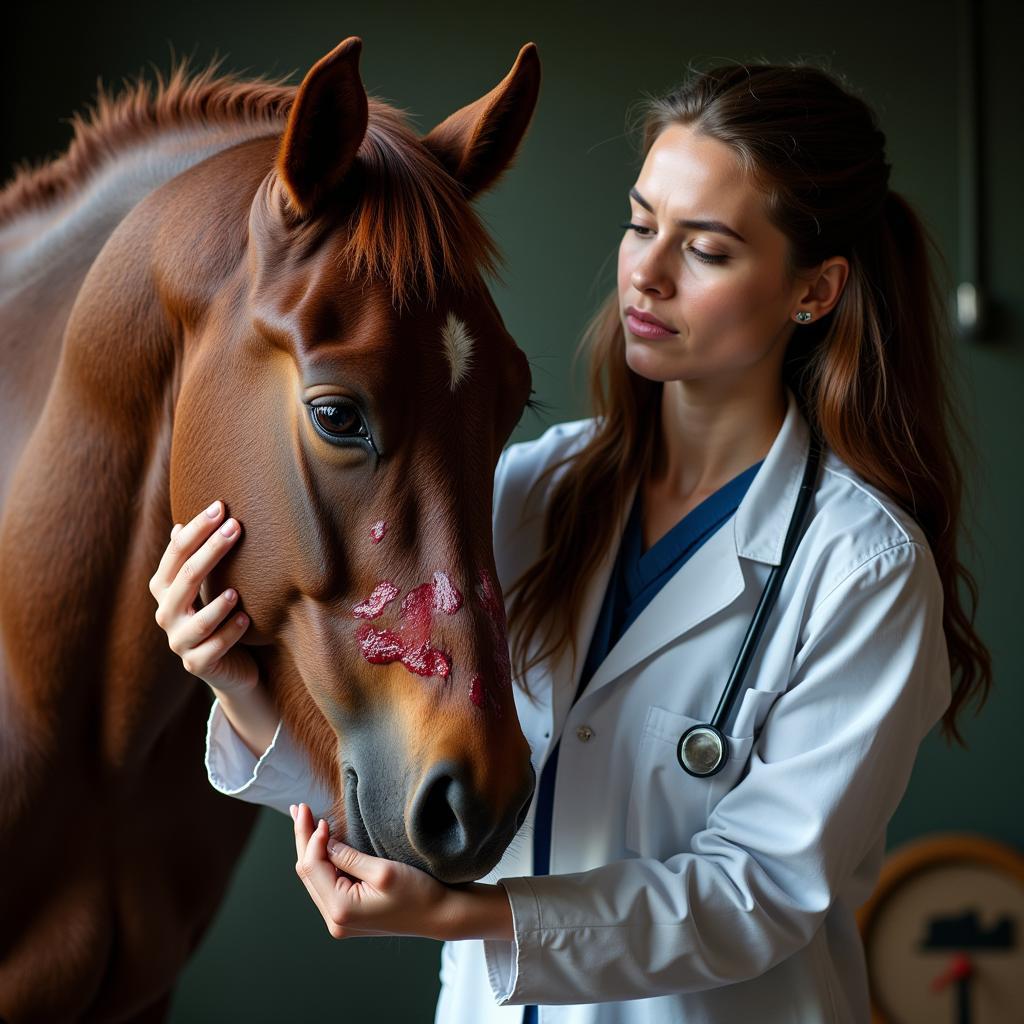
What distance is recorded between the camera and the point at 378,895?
2.80ft

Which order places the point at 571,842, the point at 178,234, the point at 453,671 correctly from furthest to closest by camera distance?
the point at 571,842
the point at 178,234
the point at 453,671

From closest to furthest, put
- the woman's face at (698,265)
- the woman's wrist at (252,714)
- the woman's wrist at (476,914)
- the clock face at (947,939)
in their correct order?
the woman's wrist at (476,914) < the woman's wrist at (252,714) < the woman's face at (698,265) < the clock face at (947,939)

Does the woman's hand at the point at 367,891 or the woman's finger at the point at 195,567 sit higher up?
the woman's finger at the point at 195,567

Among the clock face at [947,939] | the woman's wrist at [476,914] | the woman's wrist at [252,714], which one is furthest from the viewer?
the clock face at [947,939]

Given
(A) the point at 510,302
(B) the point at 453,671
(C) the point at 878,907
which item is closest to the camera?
(B) the point at 453,671

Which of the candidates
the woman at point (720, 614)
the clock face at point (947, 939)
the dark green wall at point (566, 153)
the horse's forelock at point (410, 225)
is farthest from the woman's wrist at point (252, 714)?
the clock face at point (947, 939)

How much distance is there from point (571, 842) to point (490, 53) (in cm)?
180

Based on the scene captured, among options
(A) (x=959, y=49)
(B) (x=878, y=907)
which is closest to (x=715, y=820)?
(B) (x=878, y=907)

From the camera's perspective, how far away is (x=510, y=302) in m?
2.38

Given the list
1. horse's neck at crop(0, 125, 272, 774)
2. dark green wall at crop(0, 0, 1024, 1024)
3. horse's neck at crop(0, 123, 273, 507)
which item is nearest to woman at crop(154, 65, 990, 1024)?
horse's neck at crop(0, 125, 272, 774)

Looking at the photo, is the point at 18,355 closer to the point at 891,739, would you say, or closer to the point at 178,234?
the point at 178,234

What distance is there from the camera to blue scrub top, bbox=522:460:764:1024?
120cm

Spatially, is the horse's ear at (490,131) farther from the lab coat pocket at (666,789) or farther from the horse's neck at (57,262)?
the lab coat pocket at (666,789)

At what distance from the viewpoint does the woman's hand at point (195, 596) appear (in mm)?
911
